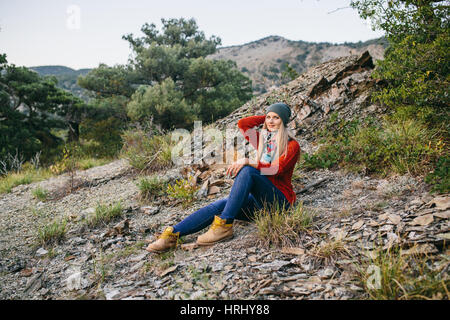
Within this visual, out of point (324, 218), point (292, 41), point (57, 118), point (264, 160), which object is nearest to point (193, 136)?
point (264, 160)

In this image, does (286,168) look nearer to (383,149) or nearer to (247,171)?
(247,171)

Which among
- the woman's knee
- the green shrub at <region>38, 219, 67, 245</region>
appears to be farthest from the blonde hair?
the green shrub at <region>38, 219, 67, 245</region>

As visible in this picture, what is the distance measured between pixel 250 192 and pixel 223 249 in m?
0.62

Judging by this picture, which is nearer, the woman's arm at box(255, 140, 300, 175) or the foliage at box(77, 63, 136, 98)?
the woman's arm at box(255, 140, 300, 175)

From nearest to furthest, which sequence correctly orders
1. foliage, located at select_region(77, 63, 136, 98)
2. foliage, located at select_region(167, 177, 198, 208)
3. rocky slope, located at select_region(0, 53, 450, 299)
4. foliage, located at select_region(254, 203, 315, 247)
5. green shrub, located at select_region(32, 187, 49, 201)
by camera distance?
rocky slope, located at select_region(0, 53, 450, 299) < foliage, located at select_region(254, 203, 315, 247) < foliage, located at select_region(167, 177, 198, 208) < green shrub, located at select_region(32, 187, 49, 201) < foliage, located at select_region(77, 63, 136, 98)

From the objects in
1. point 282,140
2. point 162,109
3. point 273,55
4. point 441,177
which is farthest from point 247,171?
point 273,55

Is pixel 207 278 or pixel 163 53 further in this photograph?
pixel 163 53

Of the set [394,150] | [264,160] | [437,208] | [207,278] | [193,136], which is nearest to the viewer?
[207,278]

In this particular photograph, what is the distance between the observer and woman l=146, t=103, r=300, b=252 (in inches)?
101

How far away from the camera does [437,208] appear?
91.2 inches

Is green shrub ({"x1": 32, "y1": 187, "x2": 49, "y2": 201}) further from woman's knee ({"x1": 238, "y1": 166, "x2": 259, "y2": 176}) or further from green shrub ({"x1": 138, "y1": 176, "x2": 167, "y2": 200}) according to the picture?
woman's knee ({"x1": 238, "y1": 166, "x2": 259, "y2": 176})
